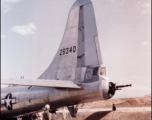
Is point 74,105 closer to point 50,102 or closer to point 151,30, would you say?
point 50,102

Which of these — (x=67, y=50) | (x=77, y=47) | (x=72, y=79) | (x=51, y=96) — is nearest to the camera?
(x=51, y=96)

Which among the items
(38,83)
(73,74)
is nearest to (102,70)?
(73,74)

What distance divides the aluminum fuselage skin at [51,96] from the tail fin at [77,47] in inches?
43.0

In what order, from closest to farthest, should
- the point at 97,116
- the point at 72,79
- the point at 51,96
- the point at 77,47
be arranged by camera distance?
the point at 51,96 < the point at 72,79 < the point at 77,47 < the point at 97,116

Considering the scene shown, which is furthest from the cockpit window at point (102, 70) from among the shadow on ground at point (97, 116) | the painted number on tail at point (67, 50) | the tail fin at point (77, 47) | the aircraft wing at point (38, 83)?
the shadow on ground at point (97, 116)

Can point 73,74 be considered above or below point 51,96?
above

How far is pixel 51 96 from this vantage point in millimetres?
10016

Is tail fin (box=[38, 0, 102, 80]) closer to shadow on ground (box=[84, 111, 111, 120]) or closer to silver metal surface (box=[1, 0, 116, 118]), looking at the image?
silver metal surface (box=[1, 0, 116, 118])

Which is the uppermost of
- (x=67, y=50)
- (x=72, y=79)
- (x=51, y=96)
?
(x=67, y=50)

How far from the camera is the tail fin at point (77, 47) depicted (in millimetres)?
10164

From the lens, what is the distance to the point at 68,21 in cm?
1169

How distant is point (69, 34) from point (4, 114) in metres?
6.12

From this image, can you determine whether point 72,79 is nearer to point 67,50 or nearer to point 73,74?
point 73,74

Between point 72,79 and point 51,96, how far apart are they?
4.23 feet
